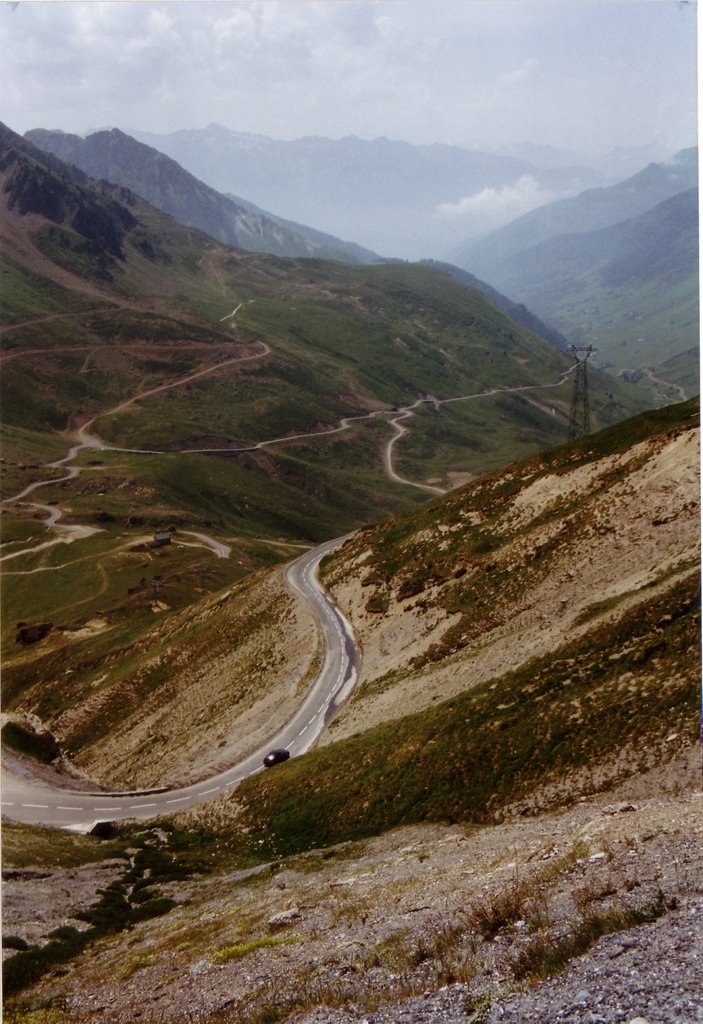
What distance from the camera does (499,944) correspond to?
13.5 meters

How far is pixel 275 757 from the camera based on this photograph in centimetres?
4997

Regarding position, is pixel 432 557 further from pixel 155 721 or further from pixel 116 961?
pixel 116 961

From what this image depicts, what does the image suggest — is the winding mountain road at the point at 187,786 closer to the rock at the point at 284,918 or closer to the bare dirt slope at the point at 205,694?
the bare dirt slope at the point at 205,694

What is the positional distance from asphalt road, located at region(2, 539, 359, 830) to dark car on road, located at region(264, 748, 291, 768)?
35.7 inches

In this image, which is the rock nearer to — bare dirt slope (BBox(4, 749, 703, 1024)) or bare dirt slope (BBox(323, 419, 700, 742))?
bare dirt slope (BBox(4, 749, 703, 1024))

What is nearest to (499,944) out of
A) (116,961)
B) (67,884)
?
(116,961)

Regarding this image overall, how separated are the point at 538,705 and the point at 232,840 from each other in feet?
67.6

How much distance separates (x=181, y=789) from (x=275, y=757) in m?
9.05

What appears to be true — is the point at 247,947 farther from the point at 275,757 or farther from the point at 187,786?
the point at 187,786

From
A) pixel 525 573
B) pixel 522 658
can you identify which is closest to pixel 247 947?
pixel 522 658

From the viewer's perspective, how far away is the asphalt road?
169ft

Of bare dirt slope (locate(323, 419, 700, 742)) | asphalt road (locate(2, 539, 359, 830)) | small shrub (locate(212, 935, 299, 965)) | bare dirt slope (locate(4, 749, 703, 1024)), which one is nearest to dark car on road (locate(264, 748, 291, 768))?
asphalt road (locate(2, 539, 359, 830))

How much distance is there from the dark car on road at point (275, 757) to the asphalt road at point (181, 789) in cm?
91

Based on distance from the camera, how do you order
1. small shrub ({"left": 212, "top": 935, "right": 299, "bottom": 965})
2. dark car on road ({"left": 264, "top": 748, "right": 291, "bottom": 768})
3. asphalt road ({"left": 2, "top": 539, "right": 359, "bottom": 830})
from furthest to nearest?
asphalt road ({"left": 2, "top": 539, "right": 359, "bottom": 830})
dark car on road ({"left": 264, "top": 748, "right": 291, "bottom": 768})
small shrub ({"left": 212, "top": 935, "right": 299, "bottom": 965})
